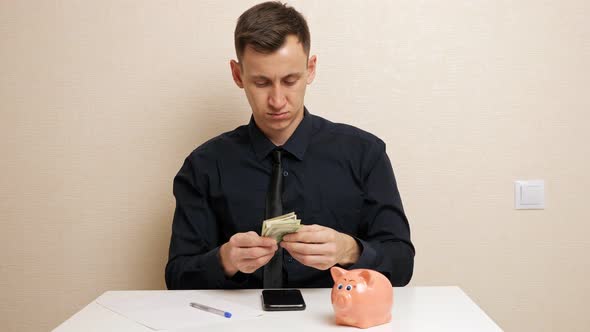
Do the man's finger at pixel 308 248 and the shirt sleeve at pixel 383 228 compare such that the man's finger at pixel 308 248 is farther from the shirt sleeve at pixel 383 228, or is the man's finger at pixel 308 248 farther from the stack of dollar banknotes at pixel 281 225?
the shirt sleeve at pixel 383 228

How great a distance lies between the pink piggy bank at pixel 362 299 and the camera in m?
1.05

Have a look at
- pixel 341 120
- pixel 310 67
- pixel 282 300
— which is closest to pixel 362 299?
pixel 282 300

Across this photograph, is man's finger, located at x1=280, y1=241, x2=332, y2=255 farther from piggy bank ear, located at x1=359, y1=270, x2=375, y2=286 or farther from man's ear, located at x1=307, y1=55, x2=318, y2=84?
man's ear, located at x1=307, y1=55, x2=318, y2=84

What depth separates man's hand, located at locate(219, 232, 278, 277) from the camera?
126 centimetres

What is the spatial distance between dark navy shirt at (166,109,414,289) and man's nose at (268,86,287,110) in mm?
163

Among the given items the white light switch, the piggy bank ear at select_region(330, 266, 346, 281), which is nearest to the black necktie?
the piggy bank ear at select_region(330, 266, 346, 281)

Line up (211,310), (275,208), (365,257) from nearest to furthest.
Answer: (211,310)
(365,257)
(275,208)

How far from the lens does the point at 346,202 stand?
1.66 m


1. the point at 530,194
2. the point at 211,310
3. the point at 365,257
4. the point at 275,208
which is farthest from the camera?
the point at 530,194

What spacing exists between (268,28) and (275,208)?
454 millimetres

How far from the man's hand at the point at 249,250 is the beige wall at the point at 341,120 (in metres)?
0.73

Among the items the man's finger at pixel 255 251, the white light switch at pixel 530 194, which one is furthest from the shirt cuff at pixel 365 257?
the white light switch at pixel 530 194

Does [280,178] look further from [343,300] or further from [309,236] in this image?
[343,300]

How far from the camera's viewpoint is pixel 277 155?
5.34 ft
